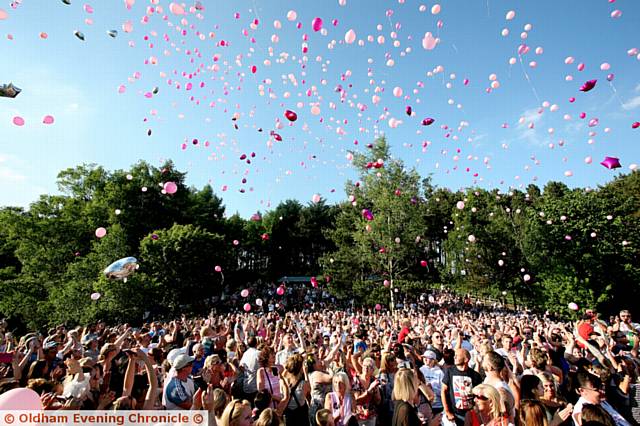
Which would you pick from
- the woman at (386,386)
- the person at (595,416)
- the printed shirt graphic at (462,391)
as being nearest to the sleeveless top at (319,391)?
the woman at (386,386)

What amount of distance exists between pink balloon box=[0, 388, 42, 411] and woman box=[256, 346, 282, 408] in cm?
211

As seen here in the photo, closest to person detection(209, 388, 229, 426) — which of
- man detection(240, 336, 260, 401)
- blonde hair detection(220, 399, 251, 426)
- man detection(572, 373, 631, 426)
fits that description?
blonde hair detection(220, 399, 251, 426)

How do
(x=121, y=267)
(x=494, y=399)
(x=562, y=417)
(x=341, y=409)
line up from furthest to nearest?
1. (x=121, y=267)
2. (x=341, y=409)
3. (x=562, y=417)
4. (x=494, y=399)

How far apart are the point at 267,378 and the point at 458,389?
2267 mm

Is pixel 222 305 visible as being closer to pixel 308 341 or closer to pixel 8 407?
pixel 308 341

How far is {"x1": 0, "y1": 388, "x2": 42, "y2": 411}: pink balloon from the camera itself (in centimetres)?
264

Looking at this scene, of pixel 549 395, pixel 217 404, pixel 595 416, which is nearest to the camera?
pixel 595 416

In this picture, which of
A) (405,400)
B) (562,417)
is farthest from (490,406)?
(562,417)

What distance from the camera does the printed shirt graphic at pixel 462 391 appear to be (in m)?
4.05

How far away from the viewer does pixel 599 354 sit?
5.29 m

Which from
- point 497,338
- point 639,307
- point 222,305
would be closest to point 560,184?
point 639,307

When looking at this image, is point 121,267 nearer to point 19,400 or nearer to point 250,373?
point 250,373

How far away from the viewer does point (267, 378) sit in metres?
4.26

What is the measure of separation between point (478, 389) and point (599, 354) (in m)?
3.58
